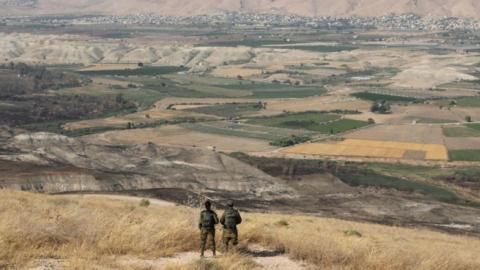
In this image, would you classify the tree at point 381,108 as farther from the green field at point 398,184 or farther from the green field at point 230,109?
the green field at point 398,184

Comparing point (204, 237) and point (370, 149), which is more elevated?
point (204, 237)

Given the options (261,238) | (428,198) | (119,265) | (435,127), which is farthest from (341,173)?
(119,265)

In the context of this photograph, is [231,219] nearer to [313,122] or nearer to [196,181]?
[196,181]

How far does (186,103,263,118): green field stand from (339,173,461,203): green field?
60.4m

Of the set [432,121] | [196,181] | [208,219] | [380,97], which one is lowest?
[380,97]

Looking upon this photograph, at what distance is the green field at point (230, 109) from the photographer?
495 feet

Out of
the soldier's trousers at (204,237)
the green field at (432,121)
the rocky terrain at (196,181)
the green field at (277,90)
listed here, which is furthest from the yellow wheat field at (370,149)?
the soldier's trousers at (204,237)

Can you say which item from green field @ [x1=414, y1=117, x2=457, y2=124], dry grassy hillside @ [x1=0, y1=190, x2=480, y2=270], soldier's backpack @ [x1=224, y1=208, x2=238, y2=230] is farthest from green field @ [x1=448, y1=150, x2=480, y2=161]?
soldier's backpack @ [x1=224, y1=208, x2=238, y2=230]

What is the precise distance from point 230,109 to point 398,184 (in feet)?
240

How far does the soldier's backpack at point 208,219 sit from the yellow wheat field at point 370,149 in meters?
87.9

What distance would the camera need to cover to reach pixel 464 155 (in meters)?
106

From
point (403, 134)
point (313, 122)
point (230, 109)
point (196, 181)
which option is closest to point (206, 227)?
point (196, 181)

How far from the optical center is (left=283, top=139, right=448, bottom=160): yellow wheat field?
107 meters

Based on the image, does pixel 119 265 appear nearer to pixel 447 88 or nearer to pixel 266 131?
pixel 266 131
